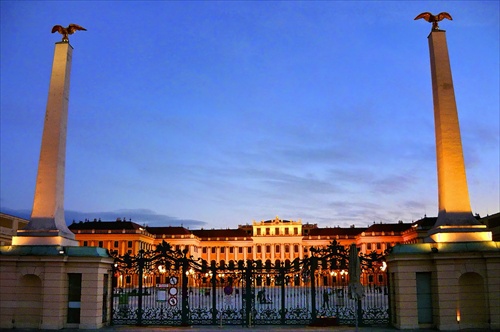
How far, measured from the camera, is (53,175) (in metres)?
22.7

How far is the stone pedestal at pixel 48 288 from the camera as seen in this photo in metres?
21.7

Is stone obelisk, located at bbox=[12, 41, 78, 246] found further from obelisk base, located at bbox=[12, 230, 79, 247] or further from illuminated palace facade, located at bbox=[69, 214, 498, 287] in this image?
illuminated palace facade, located at bbox=[69, 214, 498, 287]

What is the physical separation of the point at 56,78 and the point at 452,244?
1801 centimetres

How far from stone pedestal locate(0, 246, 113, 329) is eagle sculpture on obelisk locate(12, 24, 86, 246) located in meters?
0.62

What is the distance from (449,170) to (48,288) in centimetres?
1689

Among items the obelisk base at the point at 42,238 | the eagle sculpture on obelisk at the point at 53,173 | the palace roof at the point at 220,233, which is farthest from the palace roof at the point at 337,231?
the obelisk base at the point at 42,238

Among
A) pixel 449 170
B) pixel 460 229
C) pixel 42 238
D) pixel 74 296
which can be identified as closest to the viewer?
pixel 460 229

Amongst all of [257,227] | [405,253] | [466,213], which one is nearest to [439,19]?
[466,213]

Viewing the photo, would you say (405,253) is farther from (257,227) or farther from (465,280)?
(257,227)

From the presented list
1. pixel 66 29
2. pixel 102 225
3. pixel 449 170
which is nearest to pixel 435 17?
pixel 449 170

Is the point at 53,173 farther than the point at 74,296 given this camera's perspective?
Yes

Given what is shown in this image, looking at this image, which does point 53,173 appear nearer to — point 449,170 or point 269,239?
point 449,170

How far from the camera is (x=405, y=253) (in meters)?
21.5

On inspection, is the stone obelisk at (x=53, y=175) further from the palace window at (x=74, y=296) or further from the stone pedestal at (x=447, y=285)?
the stone pedestal at (x=447, y=285)
